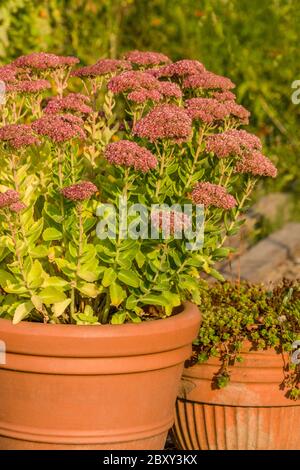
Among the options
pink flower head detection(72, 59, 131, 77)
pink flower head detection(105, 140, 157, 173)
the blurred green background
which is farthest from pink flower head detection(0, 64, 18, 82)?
the blurred green background

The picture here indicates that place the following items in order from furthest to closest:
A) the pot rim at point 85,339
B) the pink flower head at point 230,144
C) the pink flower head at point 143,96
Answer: the pink flower head at point 143,96, the pink flower head at point 230,144, the pot rim at point 85,339

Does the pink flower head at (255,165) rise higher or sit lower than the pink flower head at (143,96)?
lower

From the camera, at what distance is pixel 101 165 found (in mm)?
3934

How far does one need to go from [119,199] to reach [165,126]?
11.9 inches

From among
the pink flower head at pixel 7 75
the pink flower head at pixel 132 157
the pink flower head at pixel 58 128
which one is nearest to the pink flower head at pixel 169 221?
the pink flower head at pixel 132 157

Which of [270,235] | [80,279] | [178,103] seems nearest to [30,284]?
[80,279]

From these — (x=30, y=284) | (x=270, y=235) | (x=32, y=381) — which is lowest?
(x=270, y=235)

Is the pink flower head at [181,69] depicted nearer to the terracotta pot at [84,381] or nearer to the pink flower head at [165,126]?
the pink flower head at [165,126]

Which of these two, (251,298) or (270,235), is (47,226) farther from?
(270,235)

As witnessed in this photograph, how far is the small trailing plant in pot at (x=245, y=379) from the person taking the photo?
365 centimetres

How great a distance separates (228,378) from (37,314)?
725 millimetres

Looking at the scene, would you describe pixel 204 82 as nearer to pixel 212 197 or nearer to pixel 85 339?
pixel 212 197

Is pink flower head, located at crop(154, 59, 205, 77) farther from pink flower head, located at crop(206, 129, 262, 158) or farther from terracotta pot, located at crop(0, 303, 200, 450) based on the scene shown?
terracotta pot, located at crop(0, 303, 200, 450)

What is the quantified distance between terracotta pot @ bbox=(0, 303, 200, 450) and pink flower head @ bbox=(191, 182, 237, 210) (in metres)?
0.42
